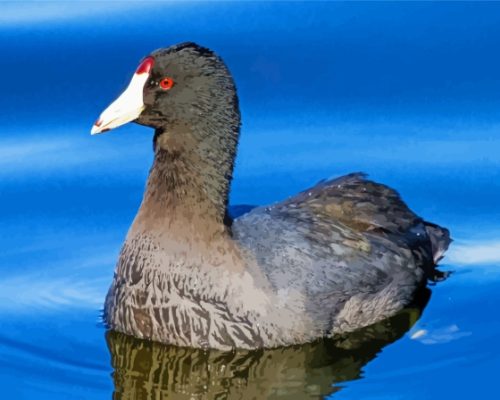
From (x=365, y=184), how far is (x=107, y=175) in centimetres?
176

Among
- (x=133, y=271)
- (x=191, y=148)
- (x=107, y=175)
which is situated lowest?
(x=133, y=271)

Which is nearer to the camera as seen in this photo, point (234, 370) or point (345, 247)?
point (234, 370)

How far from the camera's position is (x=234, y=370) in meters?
7.52

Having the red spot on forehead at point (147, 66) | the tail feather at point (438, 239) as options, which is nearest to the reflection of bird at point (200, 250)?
the red spot on forehead at point (147, 66)

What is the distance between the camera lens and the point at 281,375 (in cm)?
752

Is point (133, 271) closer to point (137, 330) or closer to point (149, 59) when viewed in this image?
point (137, 330)

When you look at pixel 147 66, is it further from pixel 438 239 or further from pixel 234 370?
pixel 438 239

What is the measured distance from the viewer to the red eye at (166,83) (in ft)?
24.8

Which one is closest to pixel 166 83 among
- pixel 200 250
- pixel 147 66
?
pixel 147 66

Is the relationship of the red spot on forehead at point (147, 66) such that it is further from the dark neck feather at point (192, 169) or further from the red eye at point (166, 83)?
the dark neck feather at point (192, 169)

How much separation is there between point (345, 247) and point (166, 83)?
138 cm

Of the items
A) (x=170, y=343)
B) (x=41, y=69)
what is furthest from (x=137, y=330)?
(x=41, y=69)

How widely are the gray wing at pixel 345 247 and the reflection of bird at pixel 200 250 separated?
0.01m

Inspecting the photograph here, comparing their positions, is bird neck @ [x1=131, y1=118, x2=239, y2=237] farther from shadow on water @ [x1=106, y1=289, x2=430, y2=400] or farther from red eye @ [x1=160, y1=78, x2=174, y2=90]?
shadow on water @ [x1=106, y1=289, x2=430, y2=400]
